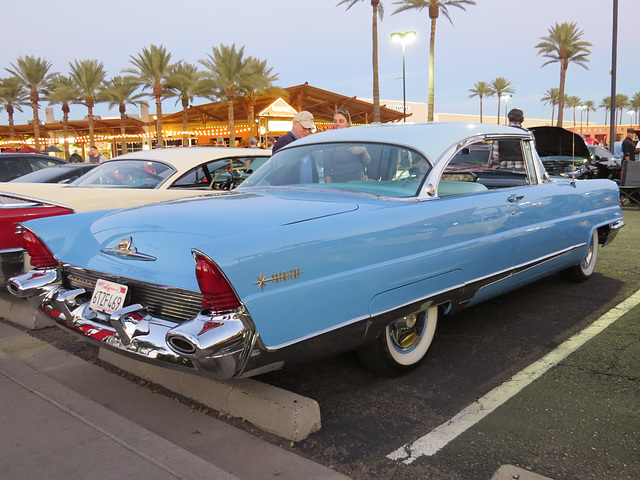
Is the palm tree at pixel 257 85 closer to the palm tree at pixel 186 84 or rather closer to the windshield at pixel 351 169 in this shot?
the palm tree at pixel 186 84

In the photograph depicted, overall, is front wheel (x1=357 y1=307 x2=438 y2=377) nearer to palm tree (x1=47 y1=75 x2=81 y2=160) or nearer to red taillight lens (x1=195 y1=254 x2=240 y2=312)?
red taillight lens (x1=195 y1=254 x2=240 y2=312)

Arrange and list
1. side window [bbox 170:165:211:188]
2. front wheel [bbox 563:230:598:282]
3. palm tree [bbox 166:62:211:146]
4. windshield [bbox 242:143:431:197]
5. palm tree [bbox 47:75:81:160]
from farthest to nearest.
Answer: palm tree [bbox 47:75:81:160], palm tree [bbox 166:62:211:146], side window [bbox 170:165:211:188], front wheel [bbox 563:230:598:282], windshield [bbox 242:143:431:197]

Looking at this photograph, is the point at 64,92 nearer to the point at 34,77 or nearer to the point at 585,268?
the point at 34,77

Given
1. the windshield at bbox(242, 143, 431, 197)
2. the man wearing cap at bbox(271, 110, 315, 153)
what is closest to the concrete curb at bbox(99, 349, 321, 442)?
the windshield at bbox(242, 143, 431, 197)

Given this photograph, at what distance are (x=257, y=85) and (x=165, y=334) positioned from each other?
3121cm

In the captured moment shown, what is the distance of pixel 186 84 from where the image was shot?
3431 cm

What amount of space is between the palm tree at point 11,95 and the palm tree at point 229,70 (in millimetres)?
15651

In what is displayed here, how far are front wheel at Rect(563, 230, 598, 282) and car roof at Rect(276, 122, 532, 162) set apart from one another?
6.41 ft

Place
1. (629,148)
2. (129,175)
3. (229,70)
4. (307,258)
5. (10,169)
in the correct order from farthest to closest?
(229,70) < (629,148) < (10,169) < (129,175) < (307,258)

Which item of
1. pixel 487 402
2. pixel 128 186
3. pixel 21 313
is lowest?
pixel 487 402

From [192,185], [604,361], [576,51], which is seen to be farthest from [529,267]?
[576,51]

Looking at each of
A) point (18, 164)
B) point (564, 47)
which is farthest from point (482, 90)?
point (18, 164)

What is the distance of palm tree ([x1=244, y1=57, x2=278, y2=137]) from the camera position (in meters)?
31.9

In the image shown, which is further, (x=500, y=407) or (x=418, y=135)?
(x=418, y=135)
